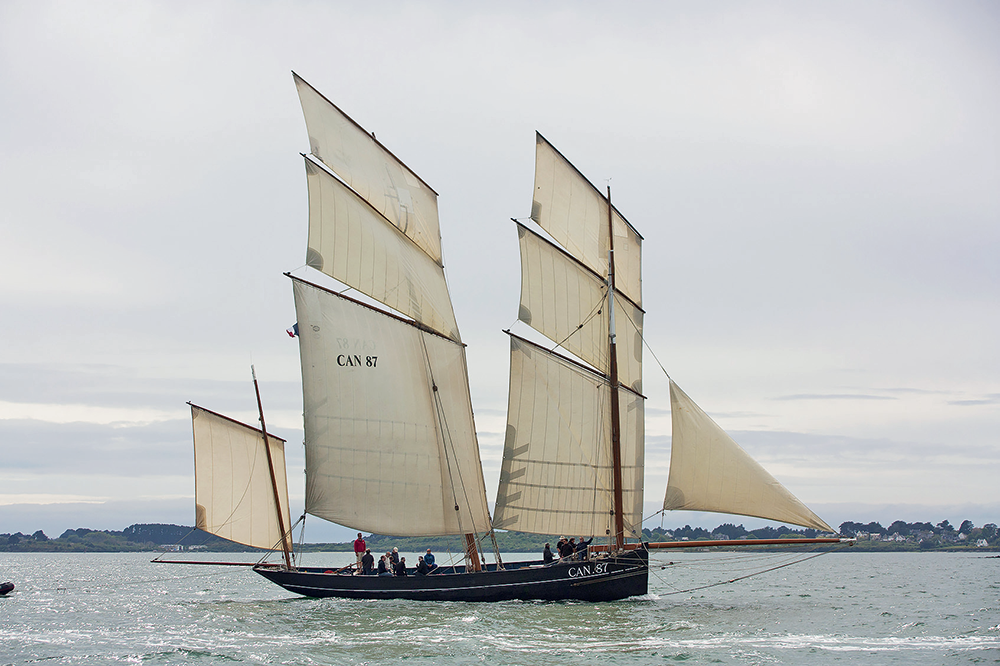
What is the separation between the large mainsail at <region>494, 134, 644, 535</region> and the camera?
145 feet

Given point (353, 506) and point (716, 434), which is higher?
point (716, 434)

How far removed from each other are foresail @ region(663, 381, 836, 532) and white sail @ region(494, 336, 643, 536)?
137 inches

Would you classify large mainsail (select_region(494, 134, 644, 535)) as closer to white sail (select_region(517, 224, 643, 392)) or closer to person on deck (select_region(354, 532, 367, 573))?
white sail (select_region(517, 224, 643, 392))

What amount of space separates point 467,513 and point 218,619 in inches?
495

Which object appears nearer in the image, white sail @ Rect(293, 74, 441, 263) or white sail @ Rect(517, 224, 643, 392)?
white sail @ Rect(517, 224, 643, 392)

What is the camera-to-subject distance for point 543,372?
148ft

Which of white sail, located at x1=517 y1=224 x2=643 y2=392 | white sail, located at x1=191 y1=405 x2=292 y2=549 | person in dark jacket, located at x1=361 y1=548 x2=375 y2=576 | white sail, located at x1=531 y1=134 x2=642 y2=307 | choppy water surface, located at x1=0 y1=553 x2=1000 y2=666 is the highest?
white sail, located at x1=531 y1=134 x2=642 y2=307

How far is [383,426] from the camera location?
4572 centimetres

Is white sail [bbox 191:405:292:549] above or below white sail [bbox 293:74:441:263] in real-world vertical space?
below

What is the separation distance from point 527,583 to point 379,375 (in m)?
12.5

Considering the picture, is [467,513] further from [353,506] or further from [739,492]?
[739,492]

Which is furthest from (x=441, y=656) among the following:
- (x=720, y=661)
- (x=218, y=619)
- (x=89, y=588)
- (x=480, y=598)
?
(x=89, y=588)

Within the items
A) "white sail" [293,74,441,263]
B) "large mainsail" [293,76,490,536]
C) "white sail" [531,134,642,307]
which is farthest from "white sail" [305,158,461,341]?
"white sail" [531,134,642,307]

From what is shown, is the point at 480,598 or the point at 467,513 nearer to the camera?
the point at 480,598
